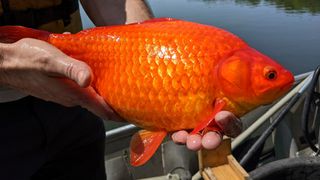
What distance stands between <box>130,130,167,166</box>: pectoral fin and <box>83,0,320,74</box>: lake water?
337 inches

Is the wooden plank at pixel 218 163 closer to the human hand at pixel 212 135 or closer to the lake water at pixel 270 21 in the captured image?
the human hand at pixel 212 135

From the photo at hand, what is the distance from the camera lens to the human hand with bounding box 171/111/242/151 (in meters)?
1.33

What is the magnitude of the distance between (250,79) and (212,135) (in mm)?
198

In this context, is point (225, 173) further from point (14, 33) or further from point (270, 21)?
point (270, 21)

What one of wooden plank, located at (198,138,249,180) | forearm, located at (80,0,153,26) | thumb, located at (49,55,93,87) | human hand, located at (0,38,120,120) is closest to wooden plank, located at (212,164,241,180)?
wooden plank, located at (198,138,249,180)

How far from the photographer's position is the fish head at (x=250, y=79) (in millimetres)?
1307

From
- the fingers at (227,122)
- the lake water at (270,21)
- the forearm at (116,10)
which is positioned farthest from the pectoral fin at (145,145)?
the lake water at (270,21)

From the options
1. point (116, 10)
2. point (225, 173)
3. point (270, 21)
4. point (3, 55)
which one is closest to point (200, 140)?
point (3, 55)

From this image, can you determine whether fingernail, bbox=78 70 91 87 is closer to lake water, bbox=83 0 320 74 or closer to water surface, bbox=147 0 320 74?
lake water, bbox=83 0 320 74

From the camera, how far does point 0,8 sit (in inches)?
63.8

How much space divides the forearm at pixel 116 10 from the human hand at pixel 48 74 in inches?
21.3

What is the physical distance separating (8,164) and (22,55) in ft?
1.54

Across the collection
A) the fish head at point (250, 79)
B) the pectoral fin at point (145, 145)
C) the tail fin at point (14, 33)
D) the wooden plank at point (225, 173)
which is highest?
the tail fin at point (14, 33)

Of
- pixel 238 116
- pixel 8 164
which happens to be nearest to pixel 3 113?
pixel 8 164
